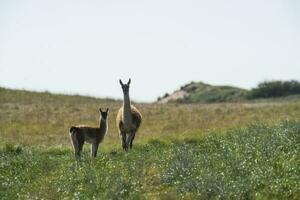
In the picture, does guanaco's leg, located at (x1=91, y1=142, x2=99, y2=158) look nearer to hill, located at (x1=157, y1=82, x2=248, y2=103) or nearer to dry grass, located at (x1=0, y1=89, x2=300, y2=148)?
dry grass, located at (x1=0, y1=89, x2=300, y2=148)

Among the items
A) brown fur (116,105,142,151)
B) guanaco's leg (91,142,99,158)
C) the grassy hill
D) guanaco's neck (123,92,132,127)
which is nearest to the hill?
the grassy hill

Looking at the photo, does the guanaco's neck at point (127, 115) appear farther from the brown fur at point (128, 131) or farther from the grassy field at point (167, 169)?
the grassy field at point (167, 169)

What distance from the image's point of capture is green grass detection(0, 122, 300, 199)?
13.9 meters

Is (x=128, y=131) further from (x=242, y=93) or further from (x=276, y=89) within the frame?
(x=276, y=89)

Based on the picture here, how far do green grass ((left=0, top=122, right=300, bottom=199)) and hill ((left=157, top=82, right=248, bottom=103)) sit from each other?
147 ft

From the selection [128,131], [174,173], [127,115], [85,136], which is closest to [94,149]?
[85,136]

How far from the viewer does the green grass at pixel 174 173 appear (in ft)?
45.5

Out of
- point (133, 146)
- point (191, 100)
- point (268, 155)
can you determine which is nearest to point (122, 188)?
point (268, 155)

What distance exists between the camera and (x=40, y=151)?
24.7 m

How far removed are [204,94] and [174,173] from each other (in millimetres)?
55495

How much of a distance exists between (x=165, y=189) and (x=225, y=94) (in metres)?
54.6

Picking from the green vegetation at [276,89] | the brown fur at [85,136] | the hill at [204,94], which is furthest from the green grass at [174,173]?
the green vegetation at [276,89]

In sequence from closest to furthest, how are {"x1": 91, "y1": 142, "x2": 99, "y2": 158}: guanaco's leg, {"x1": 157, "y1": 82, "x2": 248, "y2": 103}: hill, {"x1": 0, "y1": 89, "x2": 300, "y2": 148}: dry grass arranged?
{"x1": 91, "y1": 142, "x2": 99, "y2": 158}: guanaco's leg, {"x1": 0, "y1": 89, "x2": 300, "y2": 148}: dry grass, {"x1": 157, "y1": 82, "x2": 248, "y2": 103}: hill

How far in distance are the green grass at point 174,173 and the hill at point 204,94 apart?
44.9 meters
